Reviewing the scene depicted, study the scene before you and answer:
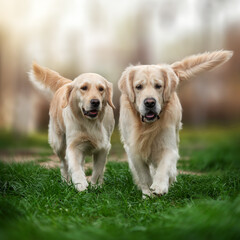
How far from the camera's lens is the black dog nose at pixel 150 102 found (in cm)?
369

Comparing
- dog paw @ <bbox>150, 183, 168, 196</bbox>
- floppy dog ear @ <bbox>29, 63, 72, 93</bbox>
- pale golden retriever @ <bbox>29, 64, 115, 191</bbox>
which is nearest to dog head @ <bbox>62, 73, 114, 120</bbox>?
pale golden retriever @ <bbox>29, 64, 115, 191</bbox>

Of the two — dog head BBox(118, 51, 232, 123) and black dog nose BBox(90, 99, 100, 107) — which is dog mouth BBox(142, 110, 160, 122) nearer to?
dog head BBox(118, 51, 232, 123)

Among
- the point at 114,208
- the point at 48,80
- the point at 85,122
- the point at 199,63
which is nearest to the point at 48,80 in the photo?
the point at 48,80

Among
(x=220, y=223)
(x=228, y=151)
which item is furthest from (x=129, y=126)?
(x=228, y=151)

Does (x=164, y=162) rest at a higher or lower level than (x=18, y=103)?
higher

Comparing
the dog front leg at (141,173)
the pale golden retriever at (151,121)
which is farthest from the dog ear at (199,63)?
the dog front leg at (141,173)

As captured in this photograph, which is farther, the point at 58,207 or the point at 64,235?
the point at 58,207

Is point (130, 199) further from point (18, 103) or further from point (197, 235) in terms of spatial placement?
point (18, 103)

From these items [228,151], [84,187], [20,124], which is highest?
[84,187]

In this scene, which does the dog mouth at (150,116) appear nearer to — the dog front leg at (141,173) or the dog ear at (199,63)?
the dog front leg at (141,173)

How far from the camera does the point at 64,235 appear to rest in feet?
7.40

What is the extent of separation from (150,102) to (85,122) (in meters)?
1.05

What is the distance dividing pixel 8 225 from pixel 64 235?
0.39 meters

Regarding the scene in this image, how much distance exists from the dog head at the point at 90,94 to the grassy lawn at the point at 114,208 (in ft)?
2.60
